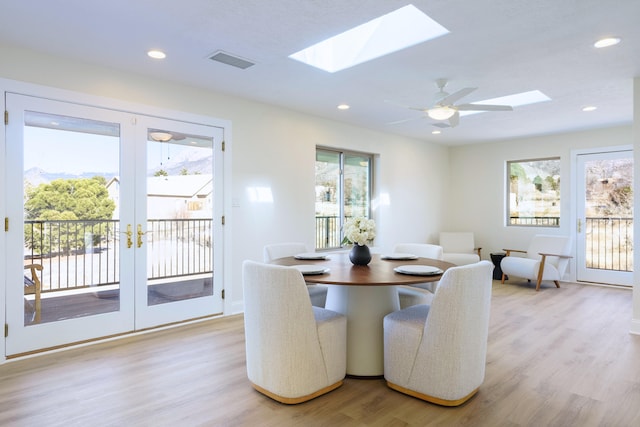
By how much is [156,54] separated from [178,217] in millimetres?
1626

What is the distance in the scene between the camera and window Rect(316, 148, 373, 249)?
5656 millimetres

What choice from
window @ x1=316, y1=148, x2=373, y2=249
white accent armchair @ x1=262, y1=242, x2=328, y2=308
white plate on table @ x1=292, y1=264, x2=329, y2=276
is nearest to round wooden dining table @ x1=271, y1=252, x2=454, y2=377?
white plate on table @ x1=292, y1=264, x2=329, y2=276

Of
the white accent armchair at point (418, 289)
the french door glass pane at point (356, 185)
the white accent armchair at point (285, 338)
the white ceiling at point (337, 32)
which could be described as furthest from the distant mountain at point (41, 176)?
the french door glass pane at point (356, 185)

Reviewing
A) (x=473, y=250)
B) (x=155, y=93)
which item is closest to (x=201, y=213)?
(x=155, y=93)

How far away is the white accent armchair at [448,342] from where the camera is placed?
7.36ft

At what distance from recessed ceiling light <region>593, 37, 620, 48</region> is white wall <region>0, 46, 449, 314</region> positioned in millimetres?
3220

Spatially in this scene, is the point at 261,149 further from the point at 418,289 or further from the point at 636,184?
the point at 636,184

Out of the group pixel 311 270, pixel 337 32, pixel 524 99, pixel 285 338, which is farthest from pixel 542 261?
pixel 285 338

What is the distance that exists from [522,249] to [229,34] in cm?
626

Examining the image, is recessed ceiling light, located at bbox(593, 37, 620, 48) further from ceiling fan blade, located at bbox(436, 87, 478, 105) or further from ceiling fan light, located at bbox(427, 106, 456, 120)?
ceiling fan light, located at bbox(427, 106, 456, 120)

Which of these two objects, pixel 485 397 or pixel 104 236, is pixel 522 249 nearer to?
pixel 485 397

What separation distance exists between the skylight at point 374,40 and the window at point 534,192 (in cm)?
495

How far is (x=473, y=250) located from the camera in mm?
7070

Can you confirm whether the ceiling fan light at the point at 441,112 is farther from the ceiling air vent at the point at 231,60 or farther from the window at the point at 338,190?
the window at the point at 338,190
